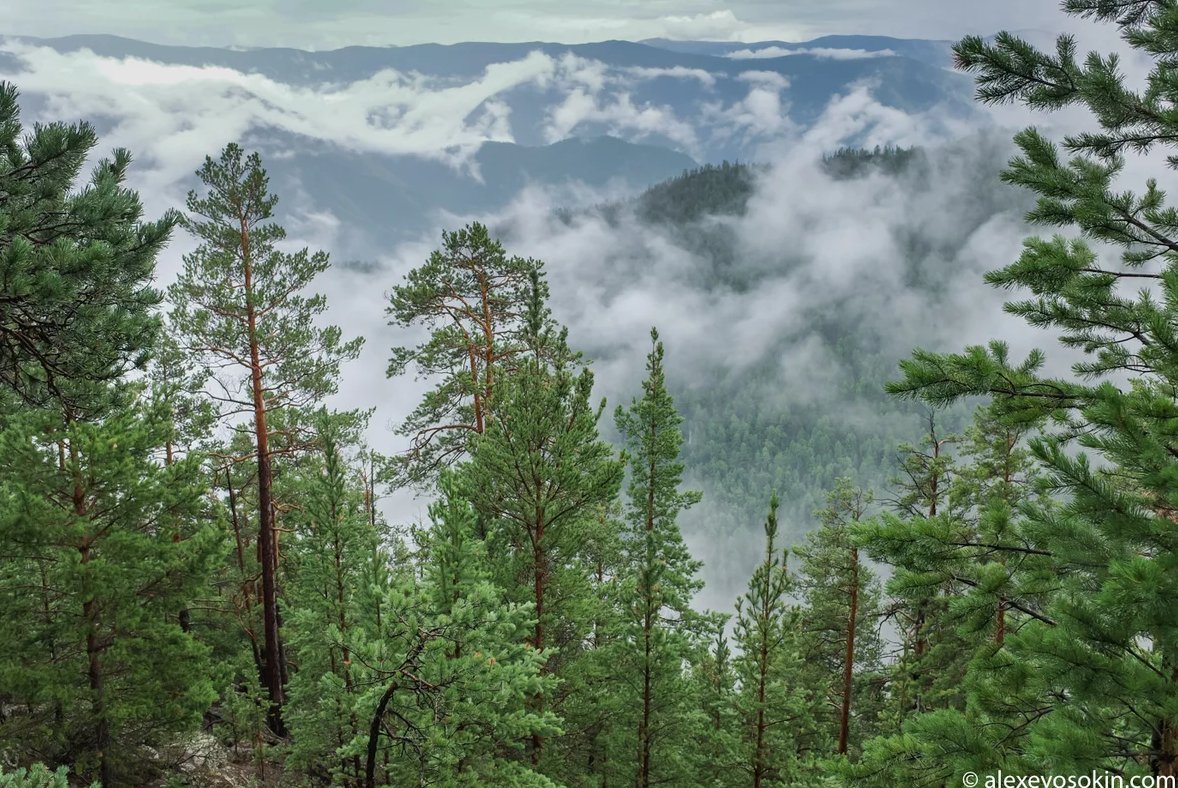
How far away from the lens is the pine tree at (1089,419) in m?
4.62

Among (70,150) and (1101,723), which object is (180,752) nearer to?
(70,150)

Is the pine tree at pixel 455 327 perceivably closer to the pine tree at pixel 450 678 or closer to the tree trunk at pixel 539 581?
the tree trunk at pixel 539 581

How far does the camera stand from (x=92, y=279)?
655 centimetres

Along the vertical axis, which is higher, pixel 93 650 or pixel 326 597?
pixel 326 597

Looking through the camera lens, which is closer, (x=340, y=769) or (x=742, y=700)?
(x=340, y=769)

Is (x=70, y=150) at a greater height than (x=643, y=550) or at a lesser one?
greater

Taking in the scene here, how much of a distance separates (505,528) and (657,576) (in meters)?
2.48

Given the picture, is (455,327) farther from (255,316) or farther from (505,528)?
(505,528)

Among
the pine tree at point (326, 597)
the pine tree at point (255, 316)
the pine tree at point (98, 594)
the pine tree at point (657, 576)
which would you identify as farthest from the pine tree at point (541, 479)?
the pine tree at point (255, 316)

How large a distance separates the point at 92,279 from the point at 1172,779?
9.71 m

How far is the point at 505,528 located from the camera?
10414 millimetres

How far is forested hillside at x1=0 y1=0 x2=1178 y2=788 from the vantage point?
207 inches

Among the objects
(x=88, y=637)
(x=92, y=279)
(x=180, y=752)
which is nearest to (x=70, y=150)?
(x=92, y=279)

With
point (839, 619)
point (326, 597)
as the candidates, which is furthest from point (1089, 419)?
point (839, 619)
